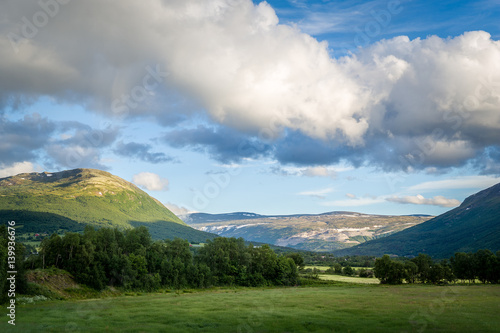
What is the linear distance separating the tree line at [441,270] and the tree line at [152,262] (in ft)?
136

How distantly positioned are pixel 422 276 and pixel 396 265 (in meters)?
15.7

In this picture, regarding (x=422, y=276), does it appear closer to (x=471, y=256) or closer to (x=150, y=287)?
(x=471, y=256)

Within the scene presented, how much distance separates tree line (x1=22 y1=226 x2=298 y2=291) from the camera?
100 meters

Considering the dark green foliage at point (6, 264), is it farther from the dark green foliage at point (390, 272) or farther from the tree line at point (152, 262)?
the dark green foliage at point (390, 272)

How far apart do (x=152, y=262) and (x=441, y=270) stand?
128685 mm

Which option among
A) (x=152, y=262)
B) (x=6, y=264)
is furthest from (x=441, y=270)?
(x=6, y=264)

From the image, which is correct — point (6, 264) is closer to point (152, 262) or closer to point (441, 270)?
point (152, 262)

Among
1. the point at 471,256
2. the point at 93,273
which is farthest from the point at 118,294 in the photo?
the point at 471,256

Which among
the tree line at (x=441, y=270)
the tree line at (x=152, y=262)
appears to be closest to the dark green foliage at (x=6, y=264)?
the tree line at (x=152, y=262)

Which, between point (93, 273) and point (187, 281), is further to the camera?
point (187, 281)

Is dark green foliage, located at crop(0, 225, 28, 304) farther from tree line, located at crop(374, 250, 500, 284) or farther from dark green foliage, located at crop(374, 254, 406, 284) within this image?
tree line, located at crop(374, 250, 500, 284)

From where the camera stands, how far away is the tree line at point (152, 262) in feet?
329

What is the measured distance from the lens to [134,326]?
42031 mm

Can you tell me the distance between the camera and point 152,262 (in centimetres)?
11800
